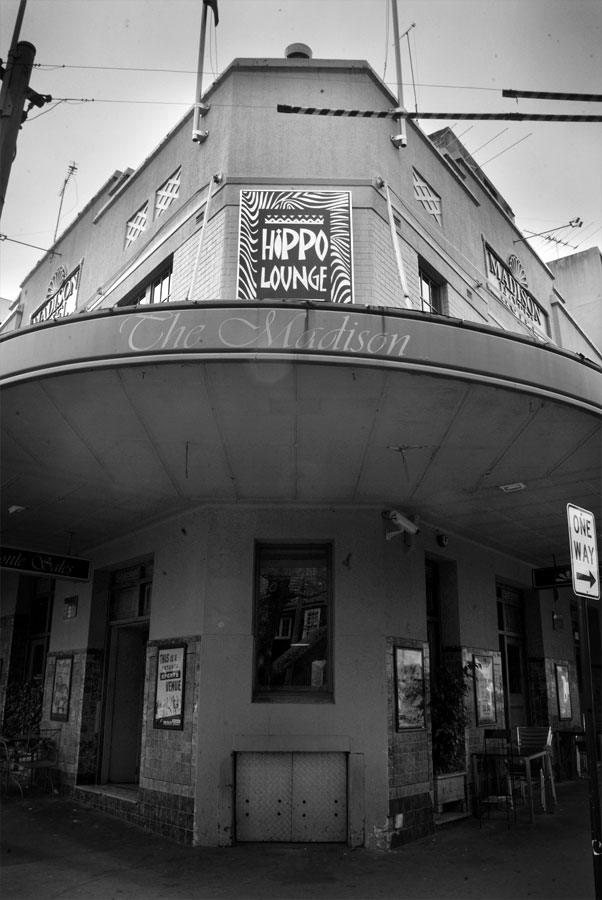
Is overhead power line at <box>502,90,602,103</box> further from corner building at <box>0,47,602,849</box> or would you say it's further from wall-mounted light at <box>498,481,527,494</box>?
wall-mounted light at <box>498,481,527,494</box>

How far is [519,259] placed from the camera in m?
14.3

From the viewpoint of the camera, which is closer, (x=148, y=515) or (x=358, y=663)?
(x=358, y=663)

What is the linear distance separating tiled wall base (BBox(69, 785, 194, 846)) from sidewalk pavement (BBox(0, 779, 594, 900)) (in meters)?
0.13

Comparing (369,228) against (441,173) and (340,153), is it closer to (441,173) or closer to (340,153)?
(340,153)

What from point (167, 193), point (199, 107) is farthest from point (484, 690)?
point (199, 107)

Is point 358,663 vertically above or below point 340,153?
below

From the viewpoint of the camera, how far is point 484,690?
11078 millimetres

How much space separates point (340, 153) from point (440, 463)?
173 inches

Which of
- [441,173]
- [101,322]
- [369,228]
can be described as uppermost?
[441,173]

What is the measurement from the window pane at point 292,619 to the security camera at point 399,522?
35.8 inches

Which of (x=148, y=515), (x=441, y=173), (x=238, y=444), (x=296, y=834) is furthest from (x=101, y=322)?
(x=441, y=173)

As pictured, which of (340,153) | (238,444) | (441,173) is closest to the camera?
(238,444)

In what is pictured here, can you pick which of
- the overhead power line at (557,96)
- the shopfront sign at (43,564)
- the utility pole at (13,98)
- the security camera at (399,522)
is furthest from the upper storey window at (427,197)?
Answer: the shopfront sign at (43,564)

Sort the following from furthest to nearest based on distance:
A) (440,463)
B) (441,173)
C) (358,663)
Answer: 1. (441,173)
2. (358,663)
3. (440,463)
